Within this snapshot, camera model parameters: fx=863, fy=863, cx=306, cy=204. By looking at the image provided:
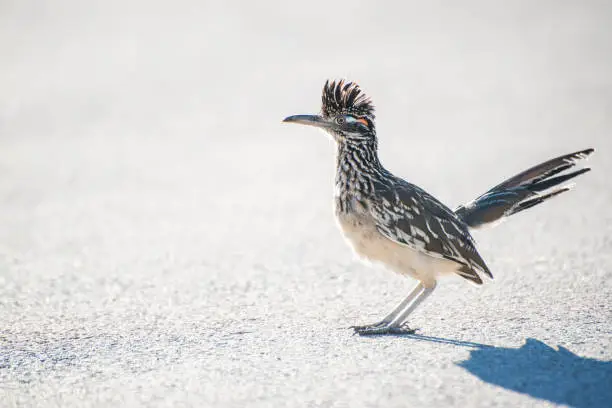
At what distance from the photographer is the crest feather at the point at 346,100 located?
22.8ft

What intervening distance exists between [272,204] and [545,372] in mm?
5169

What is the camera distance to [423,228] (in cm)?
645

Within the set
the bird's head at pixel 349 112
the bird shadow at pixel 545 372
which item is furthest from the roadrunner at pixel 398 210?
the bird shadow at pixel 545 372

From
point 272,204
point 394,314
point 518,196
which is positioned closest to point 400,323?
point 394,314

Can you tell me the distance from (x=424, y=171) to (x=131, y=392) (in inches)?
246

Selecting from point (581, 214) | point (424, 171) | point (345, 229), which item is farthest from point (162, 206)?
point (581, 214)

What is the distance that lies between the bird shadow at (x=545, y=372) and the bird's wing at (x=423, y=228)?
0.88 metres

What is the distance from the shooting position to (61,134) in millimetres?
12602

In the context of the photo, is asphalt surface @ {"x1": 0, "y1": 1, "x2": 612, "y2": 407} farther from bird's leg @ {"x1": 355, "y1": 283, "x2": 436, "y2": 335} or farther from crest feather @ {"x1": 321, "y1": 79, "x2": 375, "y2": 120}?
crest feather @ {"x1": 321, "y1": 79, "x2": 375, "y2": 120}

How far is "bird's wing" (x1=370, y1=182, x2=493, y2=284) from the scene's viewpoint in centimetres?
639

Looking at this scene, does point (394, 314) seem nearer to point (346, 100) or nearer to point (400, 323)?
point (400, 323)

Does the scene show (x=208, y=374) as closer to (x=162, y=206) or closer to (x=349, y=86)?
(x=349, y=86)

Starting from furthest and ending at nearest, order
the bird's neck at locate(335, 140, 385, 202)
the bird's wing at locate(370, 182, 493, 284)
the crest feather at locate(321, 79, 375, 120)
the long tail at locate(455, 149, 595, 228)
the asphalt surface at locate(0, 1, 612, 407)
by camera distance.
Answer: the long tail at locate(455, 149, 595, 228)
the crest feather at locate(321, 79, 375, 120)
the bird's neck at locate(335, 140, 385, 202)
the bird's wing at locate(370, 182, 493, 284)
the asphalt surface at locate(0, 1, 612, 407)

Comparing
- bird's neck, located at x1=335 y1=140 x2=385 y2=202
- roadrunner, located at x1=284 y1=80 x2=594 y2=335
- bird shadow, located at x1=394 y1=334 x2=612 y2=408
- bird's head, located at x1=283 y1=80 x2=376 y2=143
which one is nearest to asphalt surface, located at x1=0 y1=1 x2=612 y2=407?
bird shadow, located at x1=394 y1=334 x2=612 y2=408
